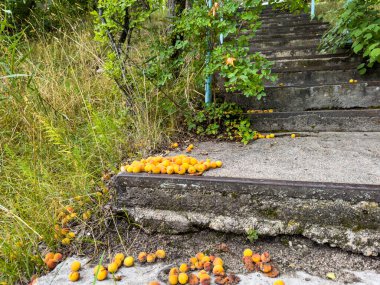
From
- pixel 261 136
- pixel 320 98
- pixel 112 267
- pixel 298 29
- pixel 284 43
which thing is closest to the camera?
pixel 112 267

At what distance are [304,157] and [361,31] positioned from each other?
5.42 ft

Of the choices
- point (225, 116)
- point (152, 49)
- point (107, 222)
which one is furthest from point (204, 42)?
point (107, 222)

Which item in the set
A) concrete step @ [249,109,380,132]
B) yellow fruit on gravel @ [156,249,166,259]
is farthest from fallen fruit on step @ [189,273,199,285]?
concrete step @ [249,109,380,132]

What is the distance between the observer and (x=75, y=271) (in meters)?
1.40

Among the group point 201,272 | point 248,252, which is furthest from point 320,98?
point 201,272

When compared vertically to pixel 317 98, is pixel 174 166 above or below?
below

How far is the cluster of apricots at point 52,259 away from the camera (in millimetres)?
1463

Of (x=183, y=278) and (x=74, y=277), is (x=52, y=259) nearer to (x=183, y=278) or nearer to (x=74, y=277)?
(x=74, y=277)

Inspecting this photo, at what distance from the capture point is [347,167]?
1.63m

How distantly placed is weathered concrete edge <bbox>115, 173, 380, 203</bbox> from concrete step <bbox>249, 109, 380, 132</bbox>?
1144 mm

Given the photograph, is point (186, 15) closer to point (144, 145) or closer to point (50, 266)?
point (144, 145)

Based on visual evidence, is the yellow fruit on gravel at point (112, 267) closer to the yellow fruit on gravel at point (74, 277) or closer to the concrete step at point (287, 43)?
the yellow fruit on gravel at point (74, 277)

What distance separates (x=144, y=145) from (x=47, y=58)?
220cm

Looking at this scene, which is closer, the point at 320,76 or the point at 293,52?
the point at 320,76
